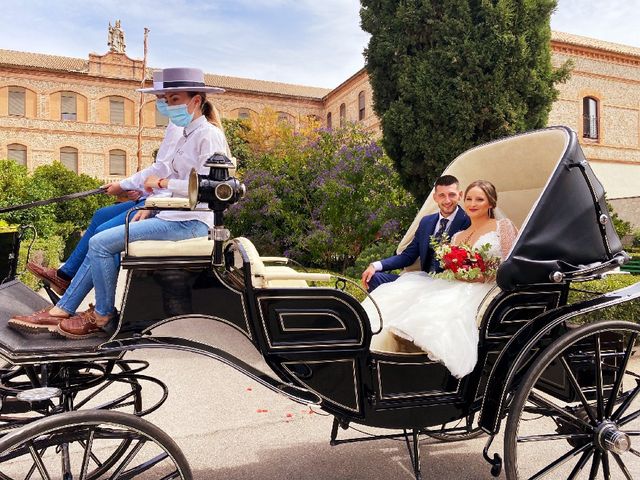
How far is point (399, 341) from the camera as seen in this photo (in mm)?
2854

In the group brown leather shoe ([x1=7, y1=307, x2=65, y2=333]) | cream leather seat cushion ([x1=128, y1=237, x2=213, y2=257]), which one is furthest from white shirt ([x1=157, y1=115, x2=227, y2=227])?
brown leather shoe ([x1=7, y1=307, x2=65, y2=333])

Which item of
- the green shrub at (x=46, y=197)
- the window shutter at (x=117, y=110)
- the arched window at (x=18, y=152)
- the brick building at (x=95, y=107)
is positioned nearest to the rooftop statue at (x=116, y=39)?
the brick building at (x=95, y=107)

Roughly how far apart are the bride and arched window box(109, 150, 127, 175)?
3350 cm

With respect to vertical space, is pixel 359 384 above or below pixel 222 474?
above

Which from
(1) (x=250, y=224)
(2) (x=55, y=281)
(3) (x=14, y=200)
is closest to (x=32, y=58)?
(3) (x=14, y=200)

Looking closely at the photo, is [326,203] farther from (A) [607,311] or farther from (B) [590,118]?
(B) [590,118]

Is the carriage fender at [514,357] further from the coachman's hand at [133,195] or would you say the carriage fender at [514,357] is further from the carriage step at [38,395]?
the coachman's hand at [133,195]

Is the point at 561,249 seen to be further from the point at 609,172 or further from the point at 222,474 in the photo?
the point at 609,172

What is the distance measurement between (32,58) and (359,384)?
125 ft

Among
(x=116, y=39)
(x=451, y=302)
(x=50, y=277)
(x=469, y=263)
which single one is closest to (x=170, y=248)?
(x=50, y=277)

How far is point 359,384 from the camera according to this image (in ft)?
8.18

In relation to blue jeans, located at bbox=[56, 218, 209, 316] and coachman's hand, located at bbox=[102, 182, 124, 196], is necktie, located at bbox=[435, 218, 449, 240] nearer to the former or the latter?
blue jeans, located at bbox=[56, 218, 209, 316]

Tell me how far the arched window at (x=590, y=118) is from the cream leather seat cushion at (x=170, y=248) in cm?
2227

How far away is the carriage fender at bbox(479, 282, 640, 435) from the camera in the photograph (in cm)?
260
